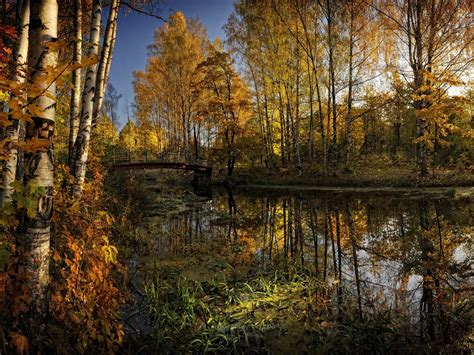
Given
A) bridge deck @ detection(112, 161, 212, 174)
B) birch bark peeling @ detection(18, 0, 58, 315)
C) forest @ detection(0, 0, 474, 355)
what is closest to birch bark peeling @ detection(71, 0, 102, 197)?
forest @ detection(0, 0, 474, 355)

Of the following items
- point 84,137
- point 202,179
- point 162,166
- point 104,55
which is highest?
point 104,55

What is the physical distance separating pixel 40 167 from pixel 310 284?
143 inches

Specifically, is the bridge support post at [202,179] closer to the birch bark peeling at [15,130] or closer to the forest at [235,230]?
the forest at [235,230]

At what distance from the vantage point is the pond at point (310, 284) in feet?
10.0

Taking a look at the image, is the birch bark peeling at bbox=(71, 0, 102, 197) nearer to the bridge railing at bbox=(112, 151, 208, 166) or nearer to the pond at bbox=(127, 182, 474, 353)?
the pond at bbox=(127, 182, 474, 353)

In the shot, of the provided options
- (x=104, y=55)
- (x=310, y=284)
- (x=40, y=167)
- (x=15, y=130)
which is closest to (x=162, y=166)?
(x=104, y=55)

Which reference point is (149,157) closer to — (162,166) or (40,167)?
(162,166)

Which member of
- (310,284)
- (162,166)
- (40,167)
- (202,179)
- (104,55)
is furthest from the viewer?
(202,179)

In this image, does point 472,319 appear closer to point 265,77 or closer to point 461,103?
point 461,103

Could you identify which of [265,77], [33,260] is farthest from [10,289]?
[265,77]

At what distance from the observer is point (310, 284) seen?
168 inches

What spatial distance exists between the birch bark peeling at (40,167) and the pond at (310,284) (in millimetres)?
1306

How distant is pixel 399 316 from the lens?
3.30 metres

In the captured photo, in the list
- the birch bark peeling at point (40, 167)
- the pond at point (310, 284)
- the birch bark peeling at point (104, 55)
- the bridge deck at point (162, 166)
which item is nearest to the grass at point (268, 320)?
the pond at point (310, 284)
